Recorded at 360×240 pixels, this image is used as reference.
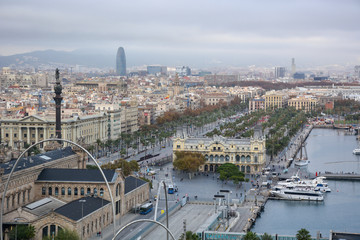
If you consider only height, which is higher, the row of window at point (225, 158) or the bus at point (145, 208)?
the row of window at point (225, 158)

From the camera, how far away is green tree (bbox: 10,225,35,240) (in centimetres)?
3853

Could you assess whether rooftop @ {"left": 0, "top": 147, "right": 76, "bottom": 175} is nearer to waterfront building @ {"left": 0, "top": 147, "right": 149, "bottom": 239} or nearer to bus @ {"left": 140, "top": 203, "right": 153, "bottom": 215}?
waterfront building @ {"left": 0, "top": 147, "right": 149, "bottom": 239}

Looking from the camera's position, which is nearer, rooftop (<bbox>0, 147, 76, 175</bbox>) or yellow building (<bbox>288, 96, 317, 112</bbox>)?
rooftop (<bbox>0, 147, 76, 175</bbox>)

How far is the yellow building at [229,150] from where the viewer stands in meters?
70.1

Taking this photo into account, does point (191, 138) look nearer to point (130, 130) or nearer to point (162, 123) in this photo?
point (130, 130)

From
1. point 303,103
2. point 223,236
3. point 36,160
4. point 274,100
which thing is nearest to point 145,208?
point 223,236

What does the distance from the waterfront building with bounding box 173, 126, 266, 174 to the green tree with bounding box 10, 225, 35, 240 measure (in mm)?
34450

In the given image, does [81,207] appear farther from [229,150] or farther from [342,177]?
[342,177]

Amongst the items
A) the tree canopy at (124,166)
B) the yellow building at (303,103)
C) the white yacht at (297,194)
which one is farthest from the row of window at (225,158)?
the yellow building at (303,103)

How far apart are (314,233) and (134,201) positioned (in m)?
13.3

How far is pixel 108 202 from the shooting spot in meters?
45.1

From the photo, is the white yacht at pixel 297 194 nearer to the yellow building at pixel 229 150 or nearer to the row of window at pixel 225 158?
the yellow building at pixel 229 150

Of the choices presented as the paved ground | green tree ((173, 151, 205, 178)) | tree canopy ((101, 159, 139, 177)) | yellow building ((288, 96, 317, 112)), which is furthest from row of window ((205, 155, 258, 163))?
yellow building ((288, 96, 317, 112))

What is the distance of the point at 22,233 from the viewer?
127ft
